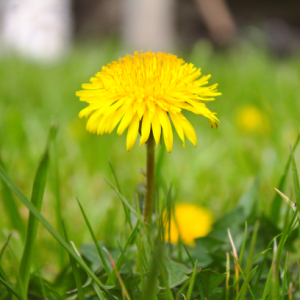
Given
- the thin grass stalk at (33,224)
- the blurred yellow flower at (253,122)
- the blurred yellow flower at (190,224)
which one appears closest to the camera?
the thin grass stalk at (33,224)

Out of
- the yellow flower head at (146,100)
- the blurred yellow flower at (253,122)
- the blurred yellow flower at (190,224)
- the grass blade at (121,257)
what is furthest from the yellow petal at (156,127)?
the blurred yellow flower at (253,122)

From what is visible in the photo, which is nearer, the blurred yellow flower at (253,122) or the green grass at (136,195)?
the green grass at (136,195)

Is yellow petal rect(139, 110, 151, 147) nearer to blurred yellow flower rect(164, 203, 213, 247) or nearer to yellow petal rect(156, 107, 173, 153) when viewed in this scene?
yellow petal rect(156, 107, 173, 153)

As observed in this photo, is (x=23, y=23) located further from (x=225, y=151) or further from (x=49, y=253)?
(x=49, y=253)

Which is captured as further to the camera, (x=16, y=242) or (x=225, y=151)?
(x=225, y=151)

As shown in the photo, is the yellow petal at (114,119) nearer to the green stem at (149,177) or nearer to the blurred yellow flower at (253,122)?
the green stem at (149,177)

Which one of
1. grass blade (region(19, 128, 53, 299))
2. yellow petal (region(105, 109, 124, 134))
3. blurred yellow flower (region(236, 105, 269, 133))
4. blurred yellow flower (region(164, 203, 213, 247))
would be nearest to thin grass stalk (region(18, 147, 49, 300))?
grass blade (region(19, 128, 53, 299))

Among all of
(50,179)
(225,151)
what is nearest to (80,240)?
(50,179)
